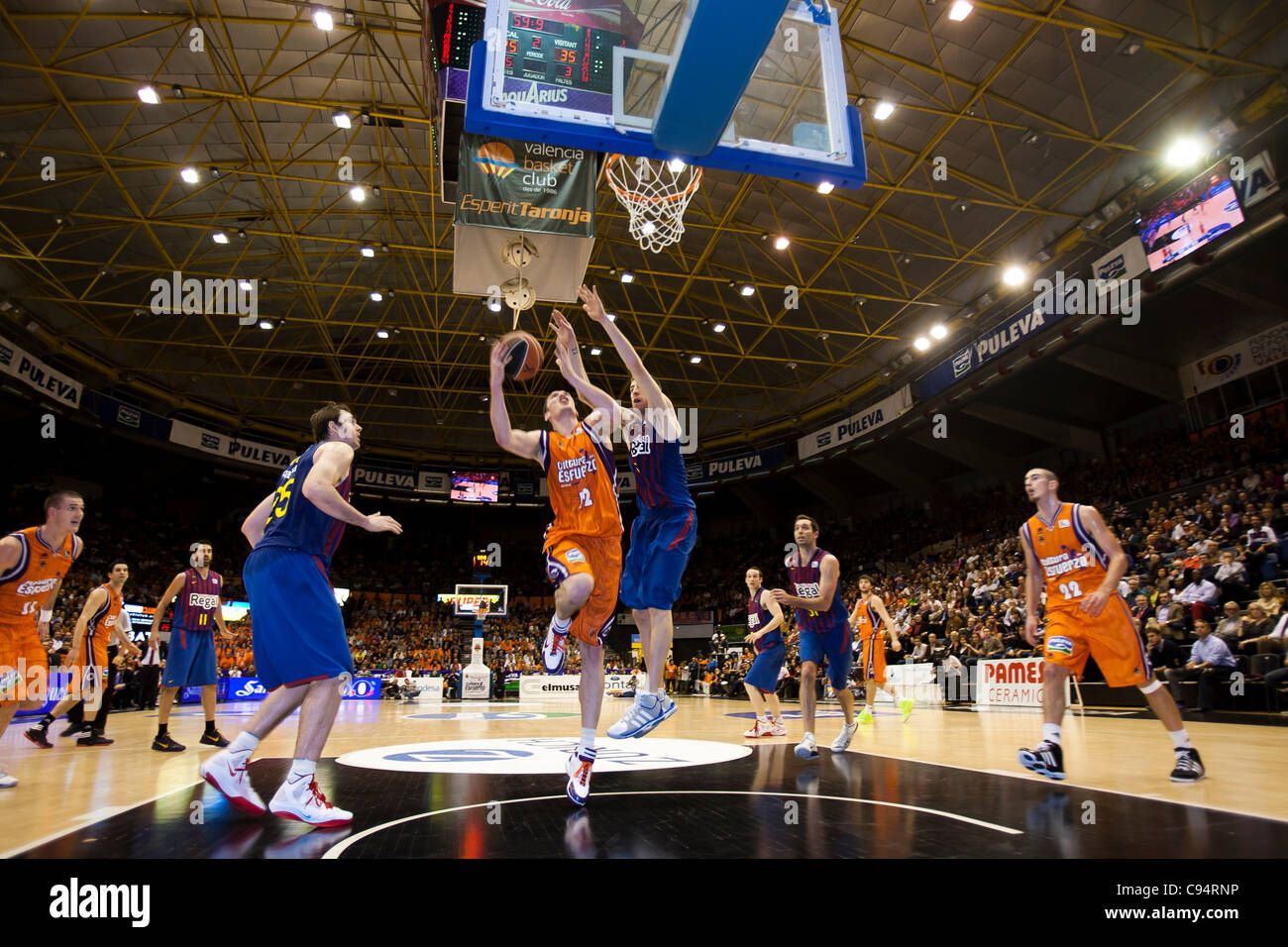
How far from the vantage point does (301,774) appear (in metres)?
3.33

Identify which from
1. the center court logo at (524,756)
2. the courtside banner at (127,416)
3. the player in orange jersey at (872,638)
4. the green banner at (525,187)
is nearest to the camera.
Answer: the center court logo at (524,756)

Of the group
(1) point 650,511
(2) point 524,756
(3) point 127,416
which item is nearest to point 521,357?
(1) point 650,511

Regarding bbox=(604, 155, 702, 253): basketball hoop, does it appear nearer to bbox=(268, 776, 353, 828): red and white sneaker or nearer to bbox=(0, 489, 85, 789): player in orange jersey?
bbox=(268, 776, 353, 828): red and white sneaker

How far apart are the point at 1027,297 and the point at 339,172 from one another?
649 inches

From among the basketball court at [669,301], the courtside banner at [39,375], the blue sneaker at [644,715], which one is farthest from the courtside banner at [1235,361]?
the courtside banner at [39,375]

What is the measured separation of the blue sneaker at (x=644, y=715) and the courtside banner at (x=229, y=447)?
2604 cm

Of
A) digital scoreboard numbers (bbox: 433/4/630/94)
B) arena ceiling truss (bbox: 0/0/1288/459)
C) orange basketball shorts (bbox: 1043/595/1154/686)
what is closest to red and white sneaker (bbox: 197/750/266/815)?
digital scoreboard numbers (bbox: 433/4/630/94)

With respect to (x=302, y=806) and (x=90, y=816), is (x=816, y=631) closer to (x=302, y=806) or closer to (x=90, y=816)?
(x=302, y=806)

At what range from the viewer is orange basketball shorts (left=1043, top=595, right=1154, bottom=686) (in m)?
4.77

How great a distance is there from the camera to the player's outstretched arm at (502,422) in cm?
396

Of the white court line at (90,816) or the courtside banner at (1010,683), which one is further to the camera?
the courtside banner at (1010,683)

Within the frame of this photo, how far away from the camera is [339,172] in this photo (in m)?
16.5

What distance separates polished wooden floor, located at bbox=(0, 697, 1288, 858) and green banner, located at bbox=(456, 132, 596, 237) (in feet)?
23.2

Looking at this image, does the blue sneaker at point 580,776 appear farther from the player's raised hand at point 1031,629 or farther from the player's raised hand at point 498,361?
the player's raised hand at point 1031,629
